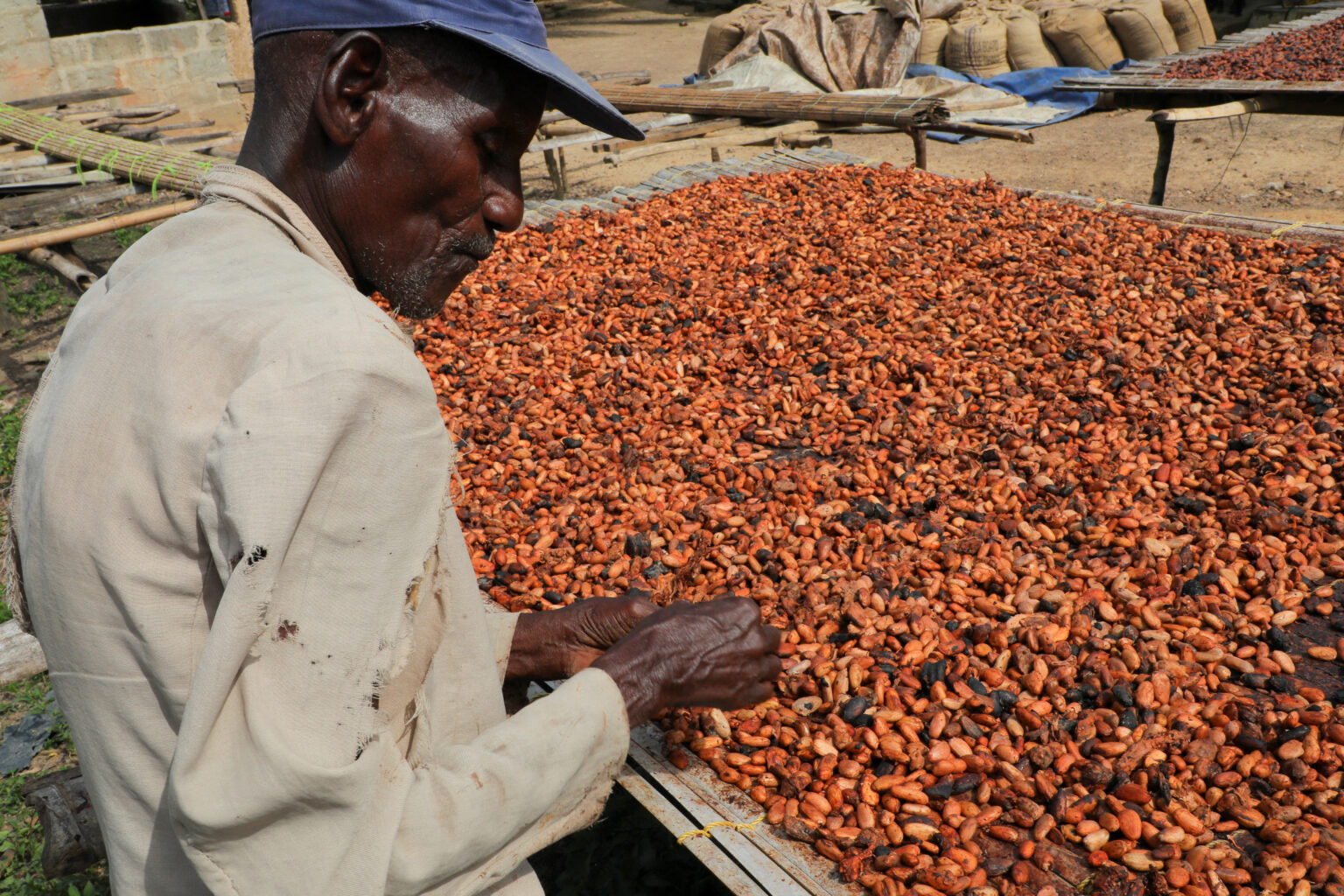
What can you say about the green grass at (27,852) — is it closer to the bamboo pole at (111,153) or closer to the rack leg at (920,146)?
the bamboo pole at (111,153)

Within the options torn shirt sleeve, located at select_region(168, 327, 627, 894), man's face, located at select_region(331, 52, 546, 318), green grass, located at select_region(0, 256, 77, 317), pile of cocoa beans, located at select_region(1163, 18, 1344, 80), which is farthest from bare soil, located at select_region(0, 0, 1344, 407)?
torn shirt sleeve, located at select_region(168, 327, 627, 894)

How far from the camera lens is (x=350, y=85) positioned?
1000 mm

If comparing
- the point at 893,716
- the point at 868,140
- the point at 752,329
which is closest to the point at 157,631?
Answer: the point at 893,716

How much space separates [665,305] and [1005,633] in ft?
7.30

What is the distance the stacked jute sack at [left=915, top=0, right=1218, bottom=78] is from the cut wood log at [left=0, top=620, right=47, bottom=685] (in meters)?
11.4

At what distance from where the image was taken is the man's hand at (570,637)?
5.86 feet

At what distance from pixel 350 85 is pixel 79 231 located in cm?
402

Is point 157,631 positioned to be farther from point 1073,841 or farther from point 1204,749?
point 1204,749

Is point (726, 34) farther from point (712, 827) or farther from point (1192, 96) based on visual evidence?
point (712, 827)

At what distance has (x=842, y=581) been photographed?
2336 millimetres

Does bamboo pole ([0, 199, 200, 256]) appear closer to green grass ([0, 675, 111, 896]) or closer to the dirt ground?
green grass ([0, 675, 111, 896])

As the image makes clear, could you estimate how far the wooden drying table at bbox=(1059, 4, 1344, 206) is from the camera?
6.07 meters

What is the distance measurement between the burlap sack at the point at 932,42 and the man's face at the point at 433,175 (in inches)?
466

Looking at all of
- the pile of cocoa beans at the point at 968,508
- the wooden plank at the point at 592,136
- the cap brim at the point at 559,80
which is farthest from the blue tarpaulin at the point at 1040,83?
the cap brim at the point at 559,80
